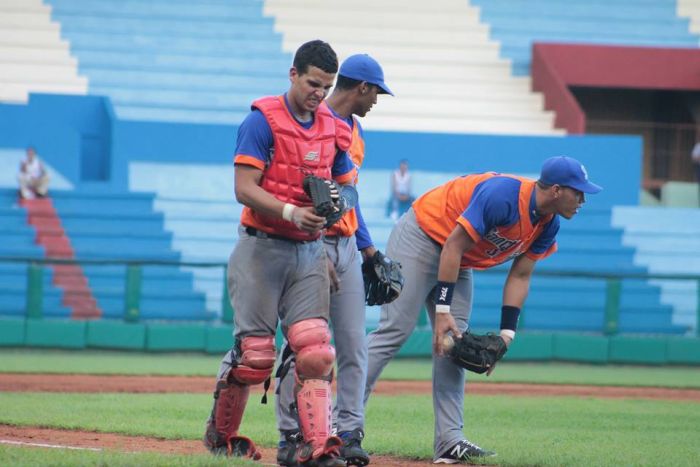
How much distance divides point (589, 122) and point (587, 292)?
9.72 m

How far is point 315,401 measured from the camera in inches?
227

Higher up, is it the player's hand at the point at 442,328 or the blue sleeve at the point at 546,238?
the blue sleeve at the point at 546,238

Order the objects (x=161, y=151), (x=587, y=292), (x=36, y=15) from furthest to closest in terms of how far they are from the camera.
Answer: (x=36, y=15) → (x=161, y=151) → (x=587, y=292)

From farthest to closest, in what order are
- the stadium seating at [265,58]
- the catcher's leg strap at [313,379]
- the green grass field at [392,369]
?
1. the stadium seating at [265,58]
2. the green grass field at [392,369]
3. the catcher's leg strap at [313,379]

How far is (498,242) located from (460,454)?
4.00 feet

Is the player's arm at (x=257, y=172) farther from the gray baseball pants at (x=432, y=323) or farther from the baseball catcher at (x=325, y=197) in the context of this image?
the gray baseball pants at (x=432, y=323)

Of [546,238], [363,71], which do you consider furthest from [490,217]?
[363,71]

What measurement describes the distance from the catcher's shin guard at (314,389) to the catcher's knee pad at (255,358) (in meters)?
0.12

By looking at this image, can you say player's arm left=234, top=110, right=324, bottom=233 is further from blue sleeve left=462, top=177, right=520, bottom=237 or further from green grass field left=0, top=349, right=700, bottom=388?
green grass field left=0, top=349, right=700, bottom=388

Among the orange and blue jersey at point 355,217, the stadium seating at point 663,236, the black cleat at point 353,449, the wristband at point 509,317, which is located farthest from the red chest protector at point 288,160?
the stadium seating at point 663,236

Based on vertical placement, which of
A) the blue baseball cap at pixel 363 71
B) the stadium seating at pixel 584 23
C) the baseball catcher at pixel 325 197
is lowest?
the baseball catcher at pixel 325 197

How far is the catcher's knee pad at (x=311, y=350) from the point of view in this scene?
19.0ft

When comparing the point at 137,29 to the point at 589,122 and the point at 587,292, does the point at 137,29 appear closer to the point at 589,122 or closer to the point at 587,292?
the point at 589,122

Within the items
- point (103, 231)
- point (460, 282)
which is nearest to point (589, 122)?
point (103, 231)
